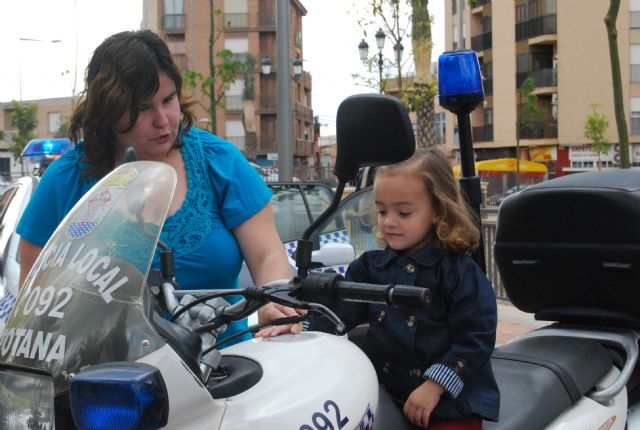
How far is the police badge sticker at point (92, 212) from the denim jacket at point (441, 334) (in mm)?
849

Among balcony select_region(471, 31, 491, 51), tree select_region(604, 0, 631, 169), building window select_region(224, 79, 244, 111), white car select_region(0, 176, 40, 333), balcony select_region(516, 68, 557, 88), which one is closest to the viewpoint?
white car select_region(0, 176, 40, 333)

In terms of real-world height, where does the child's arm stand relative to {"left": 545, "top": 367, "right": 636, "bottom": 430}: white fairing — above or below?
above

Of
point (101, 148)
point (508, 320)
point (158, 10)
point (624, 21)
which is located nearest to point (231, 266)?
point (101, 148)

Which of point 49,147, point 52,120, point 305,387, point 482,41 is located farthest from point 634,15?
point 52,120

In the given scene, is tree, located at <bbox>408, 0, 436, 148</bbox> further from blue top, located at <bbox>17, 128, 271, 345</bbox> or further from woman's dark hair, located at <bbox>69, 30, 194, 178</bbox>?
woman's dark hair, located at <bbox>69, 30, 194, 178</bbox>

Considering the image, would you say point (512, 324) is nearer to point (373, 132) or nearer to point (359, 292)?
point (373, 132)

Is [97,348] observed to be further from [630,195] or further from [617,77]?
[617,77]

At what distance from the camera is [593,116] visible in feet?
148

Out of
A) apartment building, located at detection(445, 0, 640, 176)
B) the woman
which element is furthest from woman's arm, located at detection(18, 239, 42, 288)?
apartment building, located at detection(445, 0, 640, 176)

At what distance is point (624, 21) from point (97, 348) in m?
49.4

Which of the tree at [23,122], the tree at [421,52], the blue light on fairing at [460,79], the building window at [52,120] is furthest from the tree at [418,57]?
the building window at [52,120]

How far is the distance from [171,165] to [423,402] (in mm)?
1017

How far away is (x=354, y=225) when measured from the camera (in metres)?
5.63

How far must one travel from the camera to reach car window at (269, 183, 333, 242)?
668cm
